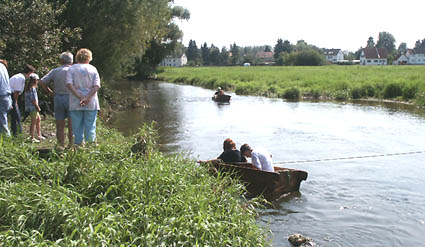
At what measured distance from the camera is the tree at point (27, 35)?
13.3 meters

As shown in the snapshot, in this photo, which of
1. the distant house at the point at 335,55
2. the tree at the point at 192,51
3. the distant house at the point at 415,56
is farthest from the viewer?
the distant house at the point at 335,55

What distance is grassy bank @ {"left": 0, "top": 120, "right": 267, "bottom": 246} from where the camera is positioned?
4.85 m

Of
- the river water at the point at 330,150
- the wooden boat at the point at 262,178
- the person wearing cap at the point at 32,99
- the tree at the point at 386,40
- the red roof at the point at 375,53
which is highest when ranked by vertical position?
the tree at the point at 386,40

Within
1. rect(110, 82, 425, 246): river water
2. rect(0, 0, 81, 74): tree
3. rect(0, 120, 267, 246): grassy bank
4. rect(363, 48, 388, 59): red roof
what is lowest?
rect(110, 82, 425, 246): river water

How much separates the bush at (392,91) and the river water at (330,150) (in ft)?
9.19

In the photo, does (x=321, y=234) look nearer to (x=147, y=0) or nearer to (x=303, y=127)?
(x=303, y=127)

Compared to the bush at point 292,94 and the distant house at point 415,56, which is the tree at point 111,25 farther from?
the distant house at point 415,56

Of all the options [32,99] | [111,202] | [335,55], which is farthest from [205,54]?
[111,202]

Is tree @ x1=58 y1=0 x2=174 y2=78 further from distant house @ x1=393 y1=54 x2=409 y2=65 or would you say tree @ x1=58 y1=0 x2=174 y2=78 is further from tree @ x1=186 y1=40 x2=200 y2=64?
tree @ x1=186 y1=40 x2=200 y2=64

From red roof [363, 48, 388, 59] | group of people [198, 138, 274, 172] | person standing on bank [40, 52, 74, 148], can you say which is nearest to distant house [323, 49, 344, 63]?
red roof [363, 48, 388, 59]

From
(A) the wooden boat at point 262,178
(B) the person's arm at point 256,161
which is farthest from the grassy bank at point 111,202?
(B) the person's arm at point 256,161

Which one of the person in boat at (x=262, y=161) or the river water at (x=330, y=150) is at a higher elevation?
the person in boat at (x=262, y=161)

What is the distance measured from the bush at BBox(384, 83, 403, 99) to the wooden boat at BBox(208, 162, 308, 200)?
22432 mm

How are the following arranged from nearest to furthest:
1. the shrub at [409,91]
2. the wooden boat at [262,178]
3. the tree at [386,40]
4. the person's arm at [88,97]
Answer: the person's arm at [88,97] → the wooden boat at [262,178] → the shrub at [409,91] → the tree at [386,40]
